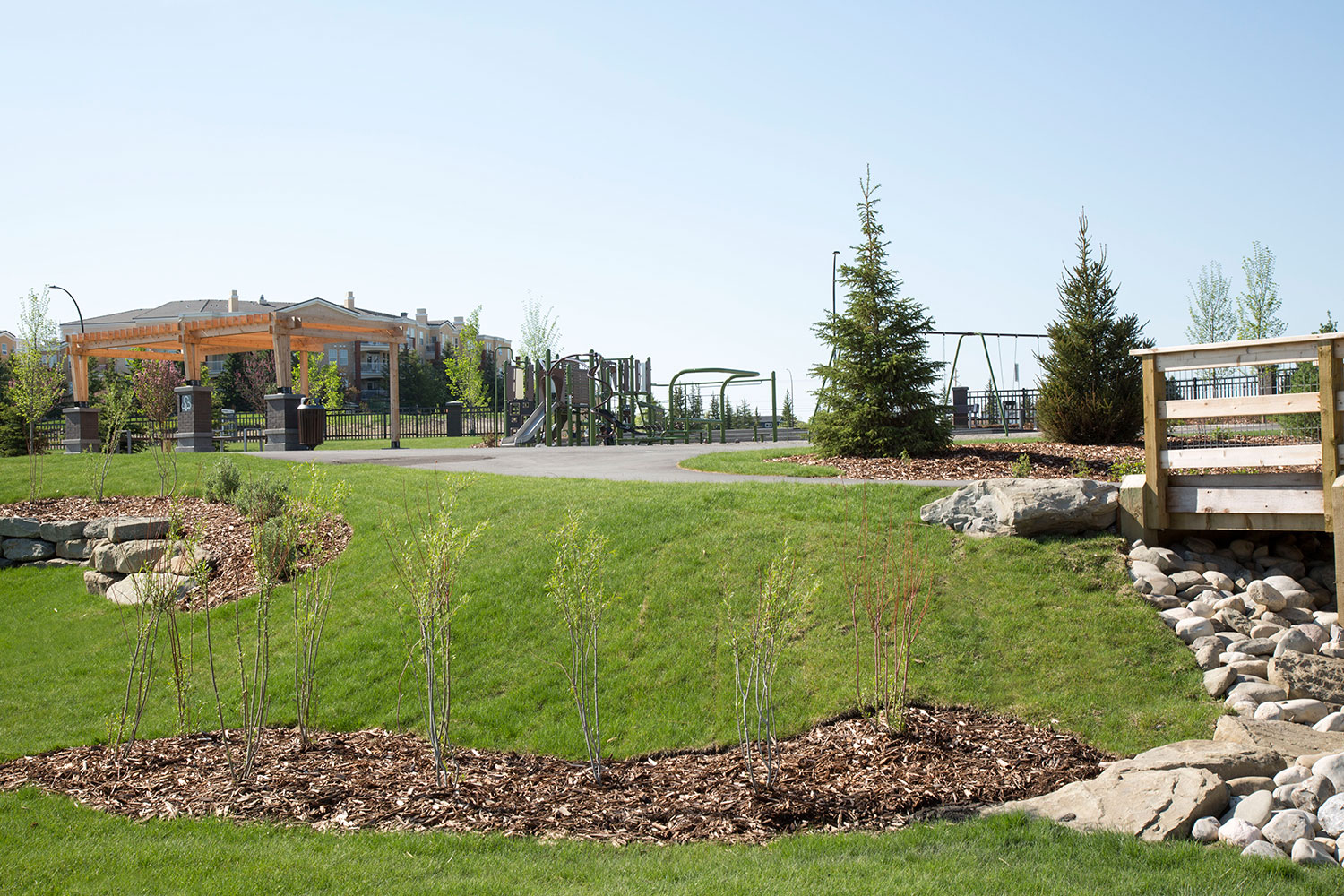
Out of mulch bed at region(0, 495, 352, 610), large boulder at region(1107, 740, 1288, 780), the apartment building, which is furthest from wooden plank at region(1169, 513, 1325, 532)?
the apartment building

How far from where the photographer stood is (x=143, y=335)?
26328mm

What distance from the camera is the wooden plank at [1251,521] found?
7422mm

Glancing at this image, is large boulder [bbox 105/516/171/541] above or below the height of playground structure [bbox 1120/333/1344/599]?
below

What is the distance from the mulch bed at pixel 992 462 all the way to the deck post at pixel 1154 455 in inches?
96.2

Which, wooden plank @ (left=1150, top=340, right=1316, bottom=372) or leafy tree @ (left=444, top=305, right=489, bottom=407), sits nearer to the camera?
wooden plank @ (left=1150, top=340, right=1316, bottom=372)

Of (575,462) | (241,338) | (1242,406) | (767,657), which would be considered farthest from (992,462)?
(241,338)

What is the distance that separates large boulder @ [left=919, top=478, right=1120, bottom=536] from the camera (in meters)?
7.96

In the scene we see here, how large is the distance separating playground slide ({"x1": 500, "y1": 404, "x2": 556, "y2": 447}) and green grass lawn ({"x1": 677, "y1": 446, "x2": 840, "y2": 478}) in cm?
946

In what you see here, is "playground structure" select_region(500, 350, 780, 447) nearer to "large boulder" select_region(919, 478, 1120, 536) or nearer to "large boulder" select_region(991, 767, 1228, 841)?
"large boulder" select_region(919, 478, 1120, 536)

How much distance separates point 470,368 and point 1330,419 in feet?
127

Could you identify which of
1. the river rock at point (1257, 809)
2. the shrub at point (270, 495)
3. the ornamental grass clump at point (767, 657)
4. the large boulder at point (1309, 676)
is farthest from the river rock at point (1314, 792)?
the shrub at point (270, 495)

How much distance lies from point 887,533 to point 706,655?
189 cm

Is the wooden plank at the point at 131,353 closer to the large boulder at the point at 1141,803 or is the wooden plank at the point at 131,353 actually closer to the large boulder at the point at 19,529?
the large boulder at the point at 19,529

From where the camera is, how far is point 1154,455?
8.01 m
